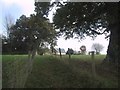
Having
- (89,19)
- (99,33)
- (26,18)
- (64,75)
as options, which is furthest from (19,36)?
(64,75)

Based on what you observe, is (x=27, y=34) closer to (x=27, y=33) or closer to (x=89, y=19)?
(x=27, y=33)

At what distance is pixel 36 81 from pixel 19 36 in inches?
1508

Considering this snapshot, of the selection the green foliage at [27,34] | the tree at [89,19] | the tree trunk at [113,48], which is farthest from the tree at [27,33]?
the tree trunk at [113,48]

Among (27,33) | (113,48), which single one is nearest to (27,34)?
(27,33)

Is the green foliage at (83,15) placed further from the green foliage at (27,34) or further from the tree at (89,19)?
the green foliage at (27,34)

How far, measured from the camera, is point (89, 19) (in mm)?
23750

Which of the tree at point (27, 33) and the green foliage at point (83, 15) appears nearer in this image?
the green foliage at point (83, 15)

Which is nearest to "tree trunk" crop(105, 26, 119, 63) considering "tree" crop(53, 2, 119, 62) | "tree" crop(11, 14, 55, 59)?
"tree" crop(53, 2, 119, 62)

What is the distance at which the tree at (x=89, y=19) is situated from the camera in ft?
71.2

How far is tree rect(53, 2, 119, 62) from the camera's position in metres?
21.7

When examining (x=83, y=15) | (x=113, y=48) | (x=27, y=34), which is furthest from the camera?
(x=27, y=34)

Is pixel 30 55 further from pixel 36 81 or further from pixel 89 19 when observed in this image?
pixel 89 19

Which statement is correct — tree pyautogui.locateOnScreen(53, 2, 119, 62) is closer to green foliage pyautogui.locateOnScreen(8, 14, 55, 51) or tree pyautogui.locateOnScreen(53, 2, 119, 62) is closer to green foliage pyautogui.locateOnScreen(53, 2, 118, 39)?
green foliage pyautogui.locateOnScreen(53, 2, 118, 39)

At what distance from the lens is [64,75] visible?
1703 cm
